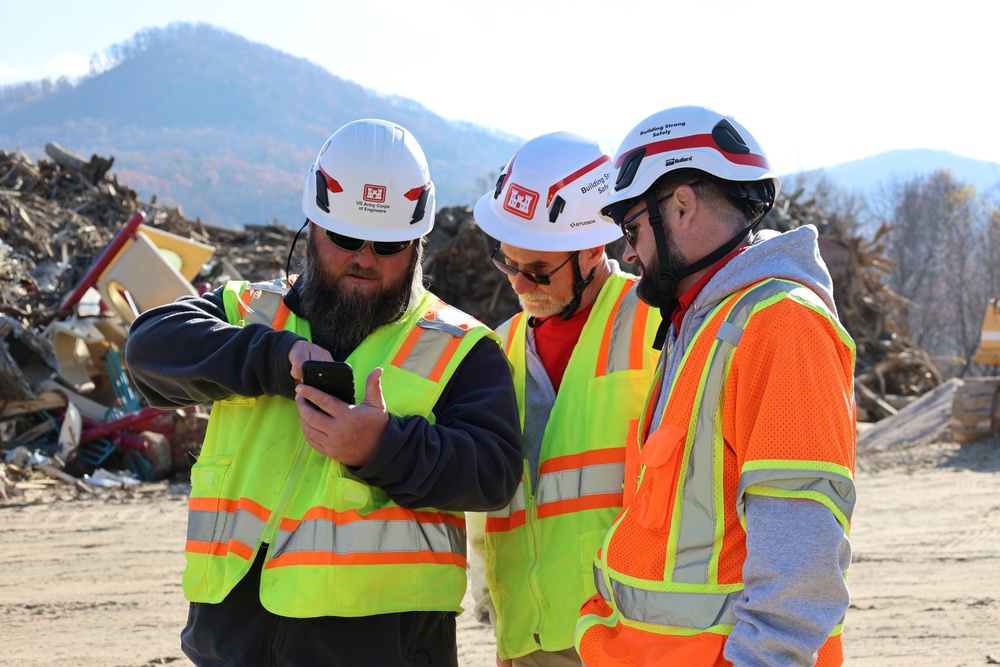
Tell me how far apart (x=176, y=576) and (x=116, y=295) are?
4.86 meters

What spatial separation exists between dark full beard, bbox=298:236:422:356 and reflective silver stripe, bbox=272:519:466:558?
22.7 inches

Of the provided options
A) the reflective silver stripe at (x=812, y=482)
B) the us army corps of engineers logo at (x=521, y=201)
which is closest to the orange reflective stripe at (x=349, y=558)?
the reflective silver stripe at (x=812, y=482)

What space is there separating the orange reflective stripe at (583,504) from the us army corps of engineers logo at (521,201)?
1118 millimetres

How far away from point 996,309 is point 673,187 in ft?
40.5

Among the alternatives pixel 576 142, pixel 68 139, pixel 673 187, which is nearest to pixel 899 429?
pixel 576 142

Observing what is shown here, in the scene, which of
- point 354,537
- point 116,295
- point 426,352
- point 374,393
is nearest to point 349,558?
point 354,537

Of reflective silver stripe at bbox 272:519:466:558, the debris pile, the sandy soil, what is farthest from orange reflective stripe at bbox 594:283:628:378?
the debris pile

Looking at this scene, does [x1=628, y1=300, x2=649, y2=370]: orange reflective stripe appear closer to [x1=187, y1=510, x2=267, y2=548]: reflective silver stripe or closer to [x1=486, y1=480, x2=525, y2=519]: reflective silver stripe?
[x1=486, y1=480, x2=525, y2=519]: reflective silver stripe

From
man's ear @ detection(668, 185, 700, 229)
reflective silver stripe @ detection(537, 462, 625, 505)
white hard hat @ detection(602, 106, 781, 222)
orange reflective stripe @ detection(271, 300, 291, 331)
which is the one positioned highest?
white hard hat @ detection(602, 106, 781, 222)

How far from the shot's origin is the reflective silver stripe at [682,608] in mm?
2012

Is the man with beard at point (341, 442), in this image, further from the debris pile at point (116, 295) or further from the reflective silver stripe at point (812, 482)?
the debris pile at point (116, 295)

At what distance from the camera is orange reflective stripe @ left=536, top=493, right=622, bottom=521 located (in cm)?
289

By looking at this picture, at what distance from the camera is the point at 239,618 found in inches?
103

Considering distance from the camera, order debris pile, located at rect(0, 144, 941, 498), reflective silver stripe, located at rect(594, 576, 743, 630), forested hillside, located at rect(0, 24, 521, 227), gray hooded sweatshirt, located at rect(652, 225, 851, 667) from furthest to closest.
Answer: forested hillside, located at rect(0, 24, 521, 227), debris pile, located at rect(0, 144, 941, 498), reflective silver stripe, located at rect(594, 576, 743, 630), gray hooded sweatshirt, located at rect(652, 225, 851, 667)
